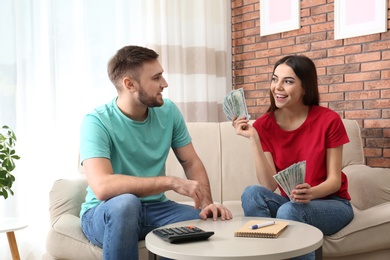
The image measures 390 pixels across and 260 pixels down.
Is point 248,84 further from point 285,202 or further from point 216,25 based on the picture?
point 285,202

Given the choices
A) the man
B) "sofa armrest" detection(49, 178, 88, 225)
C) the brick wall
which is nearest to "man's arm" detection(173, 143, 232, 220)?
the man

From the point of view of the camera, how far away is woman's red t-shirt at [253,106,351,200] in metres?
2.63

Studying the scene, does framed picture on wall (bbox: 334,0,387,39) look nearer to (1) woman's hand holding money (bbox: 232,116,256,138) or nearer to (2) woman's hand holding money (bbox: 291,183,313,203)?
(1) woman's hand holding money (bbox: 232,116,256,138)

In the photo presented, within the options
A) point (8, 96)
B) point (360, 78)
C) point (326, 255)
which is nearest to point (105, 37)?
point (8, 96)

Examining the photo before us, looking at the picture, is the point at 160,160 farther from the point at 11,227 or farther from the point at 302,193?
the point at 11,227

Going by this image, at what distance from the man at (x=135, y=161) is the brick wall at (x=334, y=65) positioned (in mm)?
1565

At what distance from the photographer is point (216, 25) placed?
4.41 metres

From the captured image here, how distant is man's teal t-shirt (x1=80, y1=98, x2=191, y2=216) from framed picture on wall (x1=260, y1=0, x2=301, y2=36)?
1.83m

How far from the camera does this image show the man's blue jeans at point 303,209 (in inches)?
94.5

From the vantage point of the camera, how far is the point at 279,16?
4156mm

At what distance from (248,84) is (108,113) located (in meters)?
2.19

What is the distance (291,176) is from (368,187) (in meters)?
0.83

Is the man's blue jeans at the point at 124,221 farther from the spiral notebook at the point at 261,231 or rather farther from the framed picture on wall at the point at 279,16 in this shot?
the framed picture on wall at the point at 279,16

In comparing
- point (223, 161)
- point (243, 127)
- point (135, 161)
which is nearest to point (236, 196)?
point (223, 161)
